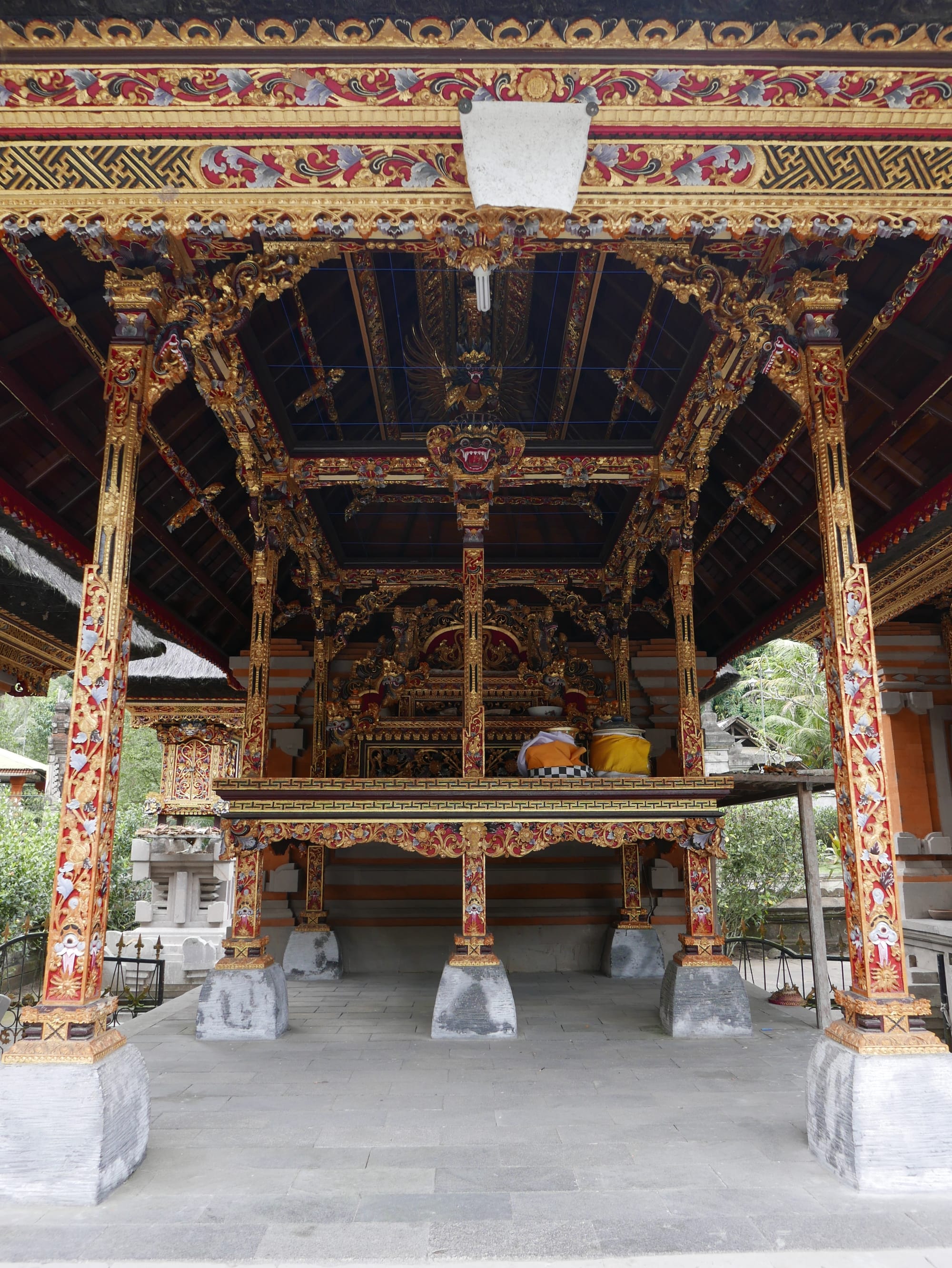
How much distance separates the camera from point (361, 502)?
8109 millimetres

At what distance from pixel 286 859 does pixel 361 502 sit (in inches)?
191

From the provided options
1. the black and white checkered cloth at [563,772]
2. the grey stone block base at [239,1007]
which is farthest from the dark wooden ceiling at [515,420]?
the grey stone block base at [239,1007]

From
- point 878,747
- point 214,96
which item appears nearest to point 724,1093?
point 878,747

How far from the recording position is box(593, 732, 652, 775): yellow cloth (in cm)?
747

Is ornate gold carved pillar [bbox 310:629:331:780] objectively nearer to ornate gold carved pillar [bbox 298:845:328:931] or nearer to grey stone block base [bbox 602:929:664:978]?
ornate gold carved pillar [bbox 298:845:328:931]

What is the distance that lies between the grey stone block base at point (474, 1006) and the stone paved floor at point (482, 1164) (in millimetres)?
175

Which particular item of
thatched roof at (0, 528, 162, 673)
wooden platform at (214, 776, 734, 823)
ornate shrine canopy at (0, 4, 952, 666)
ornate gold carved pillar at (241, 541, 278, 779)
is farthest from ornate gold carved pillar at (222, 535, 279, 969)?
thatched roof at (0, 528, 162, 673)

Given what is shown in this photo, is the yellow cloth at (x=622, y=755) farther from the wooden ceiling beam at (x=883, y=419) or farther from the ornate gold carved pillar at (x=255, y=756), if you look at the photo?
the ornate gold carved pillar at (x=255, y=756)

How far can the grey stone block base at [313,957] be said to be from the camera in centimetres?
885

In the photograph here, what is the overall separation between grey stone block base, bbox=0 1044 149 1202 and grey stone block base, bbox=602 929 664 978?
6427 millimetres

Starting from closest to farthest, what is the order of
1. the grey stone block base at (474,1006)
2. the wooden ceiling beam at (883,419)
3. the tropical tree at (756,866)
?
the wooden ceiling beam at (883,419) < the grey stone block base at (474,1006) < the tropical tree at (756,866)

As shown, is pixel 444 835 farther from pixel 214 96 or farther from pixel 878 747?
pixel 214 96

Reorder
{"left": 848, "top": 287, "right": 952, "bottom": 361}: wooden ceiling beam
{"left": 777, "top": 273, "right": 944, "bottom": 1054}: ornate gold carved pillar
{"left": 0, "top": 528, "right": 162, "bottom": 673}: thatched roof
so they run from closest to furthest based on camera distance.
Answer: {"left": 777, "top": 273, "right": 944, "bottom": 1054}: ornate gold carved pillar → {"left": 848, "top": 287, "right": 952, "bottom": 361}: wooden ceiling beam → {"left": 0, "top": 528, "right": 162, "bottom": 673}: thatched roof

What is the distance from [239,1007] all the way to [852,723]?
4.89 meters
